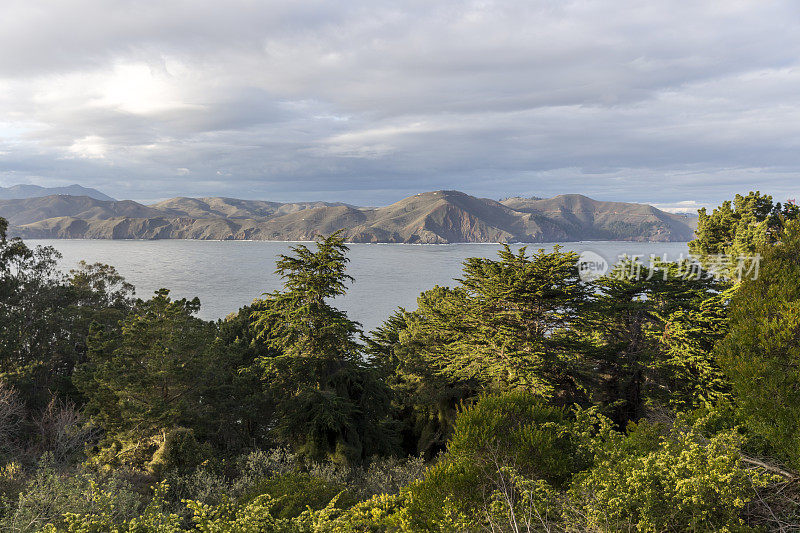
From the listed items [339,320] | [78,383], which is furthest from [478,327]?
[78,383]

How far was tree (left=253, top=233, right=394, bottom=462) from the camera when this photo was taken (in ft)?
58.6

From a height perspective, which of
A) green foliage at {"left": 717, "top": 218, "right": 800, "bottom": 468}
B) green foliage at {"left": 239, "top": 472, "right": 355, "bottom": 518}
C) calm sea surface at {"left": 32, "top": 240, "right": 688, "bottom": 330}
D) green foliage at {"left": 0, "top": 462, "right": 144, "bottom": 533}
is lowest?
calm sea surface at {"left": 32, "top": 240, "right": 688, "bottom": 330}

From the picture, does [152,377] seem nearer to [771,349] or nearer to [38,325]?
[38,325]

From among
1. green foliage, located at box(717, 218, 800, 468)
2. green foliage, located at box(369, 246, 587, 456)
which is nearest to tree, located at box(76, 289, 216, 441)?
green foliage, located at box(369, 246, 587, 456)

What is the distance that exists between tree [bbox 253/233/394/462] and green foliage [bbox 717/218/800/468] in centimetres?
1362

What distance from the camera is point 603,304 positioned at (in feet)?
81.0

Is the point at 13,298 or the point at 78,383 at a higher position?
the point at 13,298

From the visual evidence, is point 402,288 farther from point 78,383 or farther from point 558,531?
point 558,531

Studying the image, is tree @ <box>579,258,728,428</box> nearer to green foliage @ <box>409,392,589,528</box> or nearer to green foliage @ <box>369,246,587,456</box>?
green foliage @ <box>369,246,587,456</box>

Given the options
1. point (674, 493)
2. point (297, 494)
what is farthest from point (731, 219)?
point (297, 494)

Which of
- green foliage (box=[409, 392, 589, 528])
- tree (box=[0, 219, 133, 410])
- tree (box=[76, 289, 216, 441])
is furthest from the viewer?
tree (box=[0, 219, 133, 410])

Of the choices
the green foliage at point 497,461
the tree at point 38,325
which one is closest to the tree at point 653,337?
the green foliage at point 497,461

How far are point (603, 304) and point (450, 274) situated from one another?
97899 mm

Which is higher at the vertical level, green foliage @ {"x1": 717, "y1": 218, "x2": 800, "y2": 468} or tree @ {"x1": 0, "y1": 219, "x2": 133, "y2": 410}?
green foliage @ {"x1": 717, "y1": 218, "x2": 800, "y2": 468}
